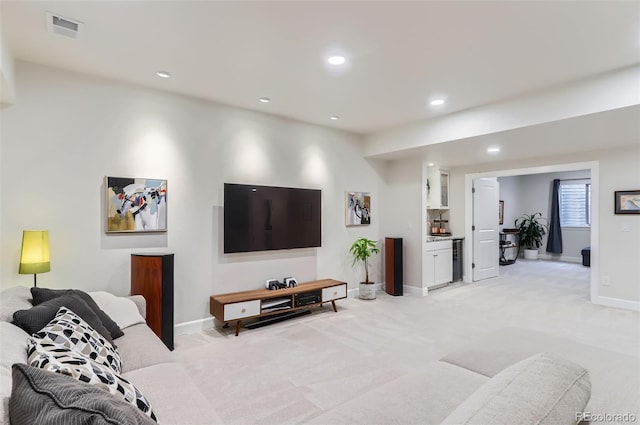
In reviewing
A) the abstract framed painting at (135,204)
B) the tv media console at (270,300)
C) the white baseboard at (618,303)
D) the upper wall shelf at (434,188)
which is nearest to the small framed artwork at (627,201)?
the white baseboard at (618,303)

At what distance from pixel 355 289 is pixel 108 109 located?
A: 13.2 ft

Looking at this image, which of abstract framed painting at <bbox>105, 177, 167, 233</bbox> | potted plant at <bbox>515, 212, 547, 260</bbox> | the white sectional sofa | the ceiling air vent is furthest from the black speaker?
potted plant at <bbox>515, 212, 547, 260</bbox>

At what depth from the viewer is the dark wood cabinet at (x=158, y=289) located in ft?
10.1

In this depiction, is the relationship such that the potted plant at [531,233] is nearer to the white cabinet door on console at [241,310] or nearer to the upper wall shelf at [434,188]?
the upper wall shelf at [434,188]

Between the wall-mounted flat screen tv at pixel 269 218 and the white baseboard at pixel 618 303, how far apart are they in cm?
404

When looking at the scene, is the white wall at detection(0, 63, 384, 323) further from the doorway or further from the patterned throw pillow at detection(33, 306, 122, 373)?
the doorway

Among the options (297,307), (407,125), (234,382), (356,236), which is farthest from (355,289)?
(234,382)

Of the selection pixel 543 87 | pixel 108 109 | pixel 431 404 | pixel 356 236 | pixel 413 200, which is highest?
pixel 543 87

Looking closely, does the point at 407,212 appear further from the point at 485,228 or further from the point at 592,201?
the point at 592,201

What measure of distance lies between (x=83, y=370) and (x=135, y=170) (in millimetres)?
2616

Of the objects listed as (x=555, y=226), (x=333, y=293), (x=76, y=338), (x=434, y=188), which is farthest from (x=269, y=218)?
(x=555, y=226)

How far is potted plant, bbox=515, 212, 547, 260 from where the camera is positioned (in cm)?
908

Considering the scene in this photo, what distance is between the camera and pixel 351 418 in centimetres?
121

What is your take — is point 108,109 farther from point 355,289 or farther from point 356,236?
point 355,289
